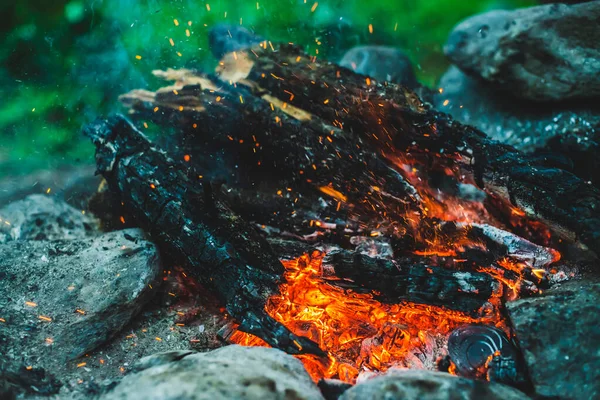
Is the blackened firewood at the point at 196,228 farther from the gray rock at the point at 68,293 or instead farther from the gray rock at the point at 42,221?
the gray rock at the point at 42,221

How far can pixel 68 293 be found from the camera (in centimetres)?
299

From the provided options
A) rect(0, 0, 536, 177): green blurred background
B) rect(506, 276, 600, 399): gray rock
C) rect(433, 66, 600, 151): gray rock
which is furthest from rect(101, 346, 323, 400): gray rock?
rect(0, 0, 536, 177): green blurred background

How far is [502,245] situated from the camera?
11.0ft

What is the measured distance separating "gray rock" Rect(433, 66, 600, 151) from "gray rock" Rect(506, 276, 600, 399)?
8.67 feet

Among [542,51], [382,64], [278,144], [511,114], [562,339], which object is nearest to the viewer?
[562,339]

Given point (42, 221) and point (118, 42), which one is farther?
point (118, 42)

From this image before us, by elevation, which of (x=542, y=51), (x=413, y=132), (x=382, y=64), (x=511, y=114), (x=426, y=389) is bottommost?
(x=426, y=389)

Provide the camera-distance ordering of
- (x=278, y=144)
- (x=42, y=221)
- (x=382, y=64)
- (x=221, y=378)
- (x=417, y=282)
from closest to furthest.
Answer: (x=221, y=378), (x=417, y=282), (x=278, y=144), (x=42, y=221), (x=382, y=64)

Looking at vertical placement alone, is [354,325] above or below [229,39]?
below

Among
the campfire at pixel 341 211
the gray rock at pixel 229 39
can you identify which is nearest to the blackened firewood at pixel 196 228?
the campfire at pixel 341 211

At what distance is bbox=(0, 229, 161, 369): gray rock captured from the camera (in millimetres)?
2705

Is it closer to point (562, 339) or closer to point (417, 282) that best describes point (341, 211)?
point (417, 282)

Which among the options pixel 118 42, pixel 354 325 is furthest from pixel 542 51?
pixel 118 42

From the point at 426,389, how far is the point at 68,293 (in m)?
2.58
